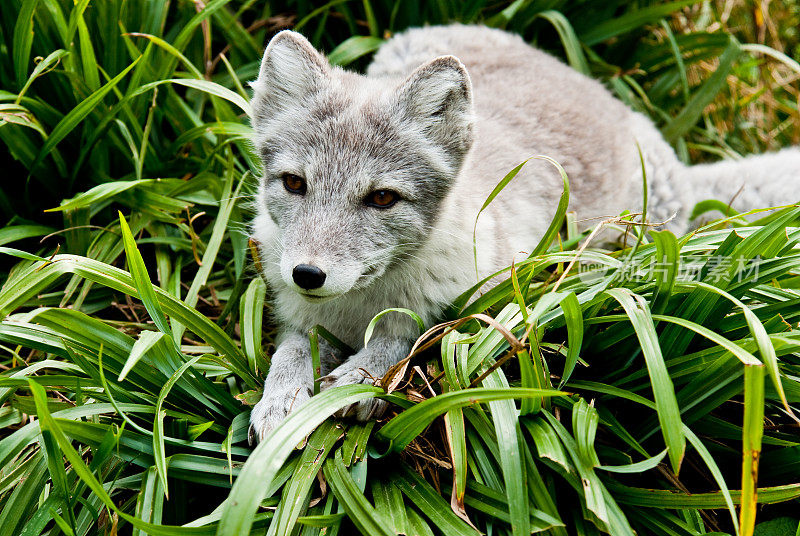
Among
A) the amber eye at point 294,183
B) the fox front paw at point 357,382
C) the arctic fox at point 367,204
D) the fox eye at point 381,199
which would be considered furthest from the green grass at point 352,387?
the amber eye at point 294,183

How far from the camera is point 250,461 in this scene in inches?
93.0

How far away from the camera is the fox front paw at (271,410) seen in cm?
300

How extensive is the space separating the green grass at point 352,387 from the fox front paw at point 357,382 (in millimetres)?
59

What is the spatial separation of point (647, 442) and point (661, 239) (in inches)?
35.7

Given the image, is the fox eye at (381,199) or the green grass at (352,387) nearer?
the green grass at (352,387)

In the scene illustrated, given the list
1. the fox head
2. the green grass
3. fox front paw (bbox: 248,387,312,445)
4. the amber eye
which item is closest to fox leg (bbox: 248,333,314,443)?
fox front paw (bbox: 248,387,312,445)

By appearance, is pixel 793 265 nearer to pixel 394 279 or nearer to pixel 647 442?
pixel 647 442

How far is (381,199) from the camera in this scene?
3.27 meters

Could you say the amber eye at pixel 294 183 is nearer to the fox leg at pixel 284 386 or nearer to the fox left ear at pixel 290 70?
the fox left ear at pixel 290 70

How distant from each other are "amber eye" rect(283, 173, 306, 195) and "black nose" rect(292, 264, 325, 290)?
53 cm

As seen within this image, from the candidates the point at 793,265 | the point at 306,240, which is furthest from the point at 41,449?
the point at 793,265

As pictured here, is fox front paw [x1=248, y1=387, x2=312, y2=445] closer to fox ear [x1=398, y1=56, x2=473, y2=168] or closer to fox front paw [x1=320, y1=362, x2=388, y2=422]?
fox front paw [x1=320, y1=362, x2=388, y2=422]

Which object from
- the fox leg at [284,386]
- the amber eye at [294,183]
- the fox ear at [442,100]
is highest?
the fox ear at [442,100]

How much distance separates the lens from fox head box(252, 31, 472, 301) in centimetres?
308
